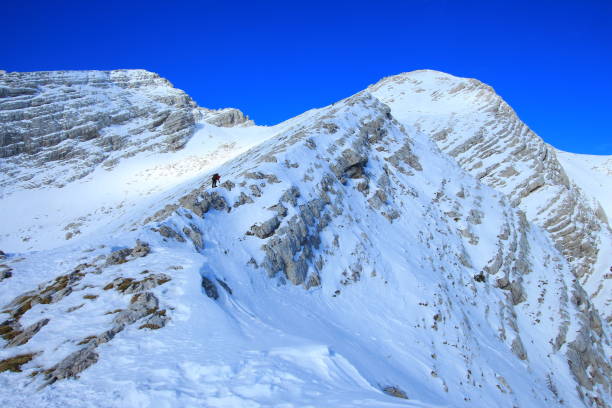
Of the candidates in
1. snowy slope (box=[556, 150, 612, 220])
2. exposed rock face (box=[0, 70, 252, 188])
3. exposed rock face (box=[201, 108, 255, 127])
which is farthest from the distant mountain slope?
exposed rock face (box=[0, 70, 252, 188])

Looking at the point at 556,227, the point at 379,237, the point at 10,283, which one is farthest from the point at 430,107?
the point at 10,283

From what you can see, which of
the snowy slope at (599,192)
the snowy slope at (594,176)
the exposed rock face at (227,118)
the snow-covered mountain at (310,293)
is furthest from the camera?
the exposed rock face at (227,118)

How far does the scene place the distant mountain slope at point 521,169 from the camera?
56469 mm

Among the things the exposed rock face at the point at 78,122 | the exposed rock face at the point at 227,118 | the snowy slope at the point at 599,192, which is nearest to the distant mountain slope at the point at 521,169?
the snowy slope at the point at 599,192

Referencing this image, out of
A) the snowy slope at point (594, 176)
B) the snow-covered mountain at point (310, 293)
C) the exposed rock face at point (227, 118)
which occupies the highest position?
the snowy slope at point (594, 176)

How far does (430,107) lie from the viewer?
79000 millimetres

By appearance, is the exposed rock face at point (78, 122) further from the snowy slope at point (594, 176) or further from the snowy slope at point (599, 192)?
the snowy slope at point (594, 176)

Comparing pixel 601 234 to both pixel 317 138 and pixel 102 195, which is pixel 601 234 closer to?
pixel 317 138

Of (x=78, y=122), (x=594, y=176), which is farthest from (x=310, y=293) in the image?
(x=594, y=176)

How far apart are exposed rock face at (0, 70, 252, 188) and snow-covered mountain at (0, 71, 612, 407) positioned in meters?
11.0

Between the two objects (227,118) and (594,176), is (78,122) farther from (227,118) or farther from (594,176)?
(594,176)

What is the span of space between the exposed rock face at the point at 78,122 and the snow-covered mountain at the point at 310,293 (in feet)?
36.2

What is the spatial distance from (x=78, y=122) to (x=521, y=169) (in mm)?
75154

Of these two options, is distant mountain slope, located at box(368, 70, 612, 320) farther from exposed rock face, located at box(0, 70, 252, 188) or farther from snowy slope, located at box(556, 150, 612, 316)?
exposed rock face, located at box(0, 70, 252, 188)
